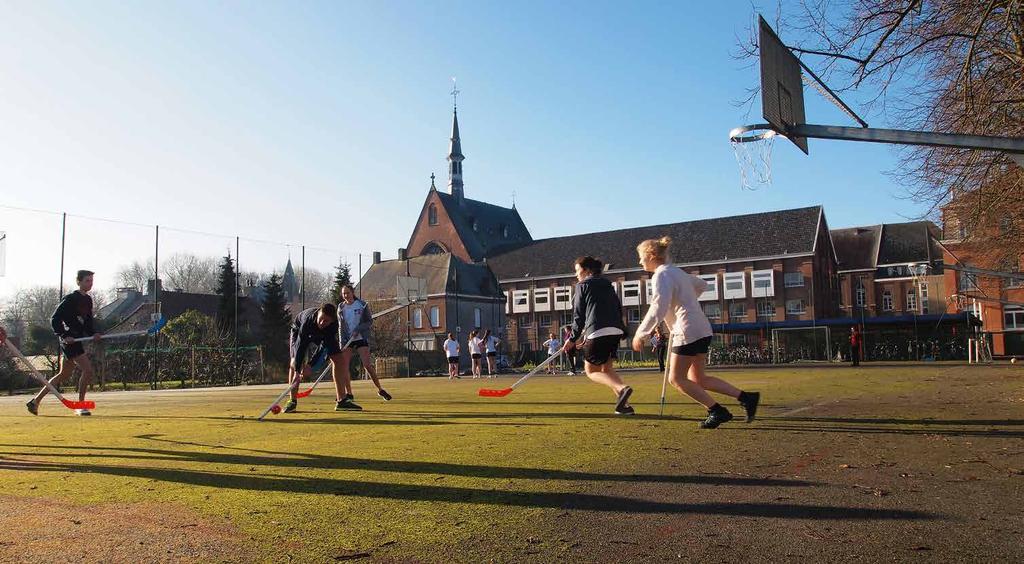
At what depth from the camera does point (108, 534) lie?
408 cm

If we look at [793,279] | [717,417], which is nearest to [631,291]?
[793,279]

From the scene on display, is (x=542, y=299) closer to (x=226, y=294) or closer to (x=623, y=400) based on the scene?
(x=226, y=294)

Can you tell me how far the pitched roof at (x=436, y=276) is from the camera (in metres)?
77.5

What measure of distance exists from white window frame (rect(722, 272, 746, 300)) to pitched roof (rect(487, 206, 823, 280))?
6.07ft

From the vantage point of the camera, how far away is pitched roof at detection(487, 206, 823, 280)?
243 ft

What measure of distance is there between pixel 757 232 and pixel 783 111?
6830 cm

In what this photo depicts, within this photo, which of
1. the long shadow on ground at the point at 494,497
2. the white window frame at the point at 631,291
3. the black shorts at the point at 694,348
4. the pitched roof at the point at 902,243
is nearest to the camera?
the long shadow on ground at the point at 494,497

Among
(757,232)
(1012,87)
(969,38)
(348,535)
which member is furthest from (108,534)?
(757,232)

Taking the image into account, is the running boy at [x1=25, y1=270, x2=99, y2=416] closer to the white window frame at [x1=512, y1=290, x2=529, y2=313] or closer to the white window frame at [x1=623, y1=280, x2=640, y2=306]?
the white window frame at [x1=623, y1=280, x2=640, y2=306]

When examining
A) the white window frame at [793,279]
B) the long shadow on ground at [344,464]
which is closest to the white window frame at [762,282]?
the white window frame at [793,279]

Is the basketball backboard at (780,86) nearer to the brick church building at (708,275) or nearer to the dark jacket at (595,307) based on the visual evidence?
the dark jacket at (595,307)

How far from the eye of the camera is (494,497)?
15.9ft

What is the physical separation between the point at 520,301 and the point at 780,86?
7348 cm

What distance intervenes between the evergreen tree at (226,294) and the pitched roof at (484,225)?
34590 millimetres
